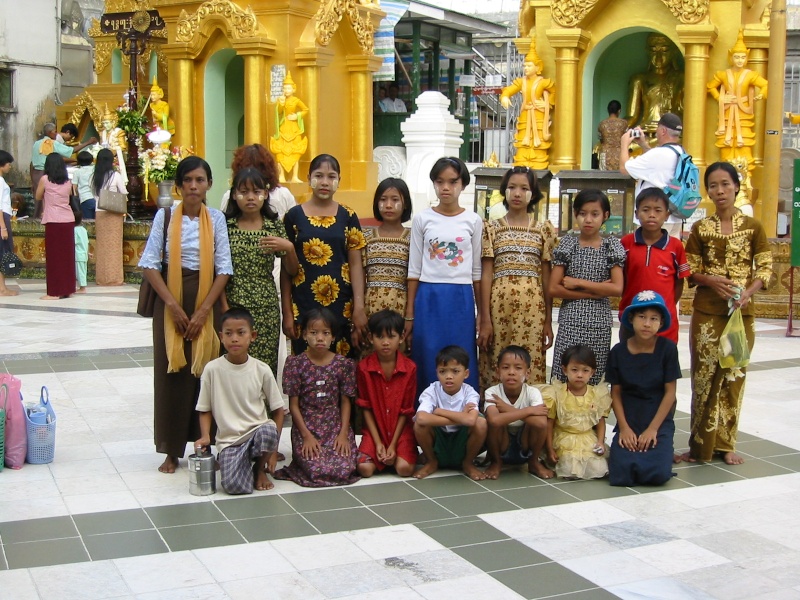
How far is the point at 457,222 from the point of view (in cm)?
600

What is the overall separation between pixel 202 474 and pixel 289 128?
1213 cm

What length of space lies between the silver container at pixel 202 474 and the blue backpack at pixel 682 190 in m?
3.27

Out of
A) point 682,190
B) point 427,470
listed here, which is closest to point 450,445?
point 427,470

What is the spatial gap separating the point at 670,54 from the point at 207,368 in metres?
12.7

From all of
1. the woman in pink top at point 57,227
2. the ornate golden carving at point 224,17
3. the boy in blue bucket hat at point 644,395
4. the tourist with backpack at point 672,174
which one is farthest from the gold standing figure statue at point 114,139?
the boy in blue bucket hat at point 644,395

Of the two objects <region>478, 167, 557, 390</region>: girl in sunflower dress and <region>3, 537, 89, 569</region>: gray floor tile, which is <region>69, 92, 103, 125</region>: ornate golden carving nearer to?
<region>478, 167, 557, 390</region>: girl in sunflower dress

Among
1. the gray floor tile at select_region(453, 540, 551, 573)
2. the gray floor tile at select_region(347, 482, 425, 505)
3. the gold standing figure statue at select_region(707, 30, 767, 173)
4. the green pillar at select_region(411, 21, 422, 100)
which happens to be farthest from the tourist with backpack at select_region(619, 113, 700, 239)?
the green pillar at select_region(411, 21, 422, 100)

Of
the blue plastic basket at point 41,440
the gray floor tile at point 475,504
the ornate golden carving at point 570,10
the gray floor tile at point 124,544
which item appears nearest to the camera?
the gray floor tile at point 124,544

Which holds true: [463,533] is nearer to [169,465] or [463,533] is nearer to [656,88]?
[169,465]

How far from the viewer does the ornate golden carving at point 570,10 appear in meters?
16.0

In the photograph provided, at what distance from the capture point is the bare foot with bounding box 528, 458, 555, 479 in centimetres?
581

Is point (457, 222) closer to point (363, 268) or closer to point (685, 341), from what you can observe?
point (363, 268)

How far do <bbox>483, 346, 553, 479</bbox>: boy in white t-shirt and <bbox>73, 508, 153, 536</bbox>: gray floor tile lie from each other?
1748mm

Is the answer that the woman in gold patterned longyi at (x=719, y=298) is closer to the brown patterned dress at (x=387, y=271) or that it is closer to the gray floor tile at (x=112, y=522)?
the brown patterned dress at (x=387, y=271)
